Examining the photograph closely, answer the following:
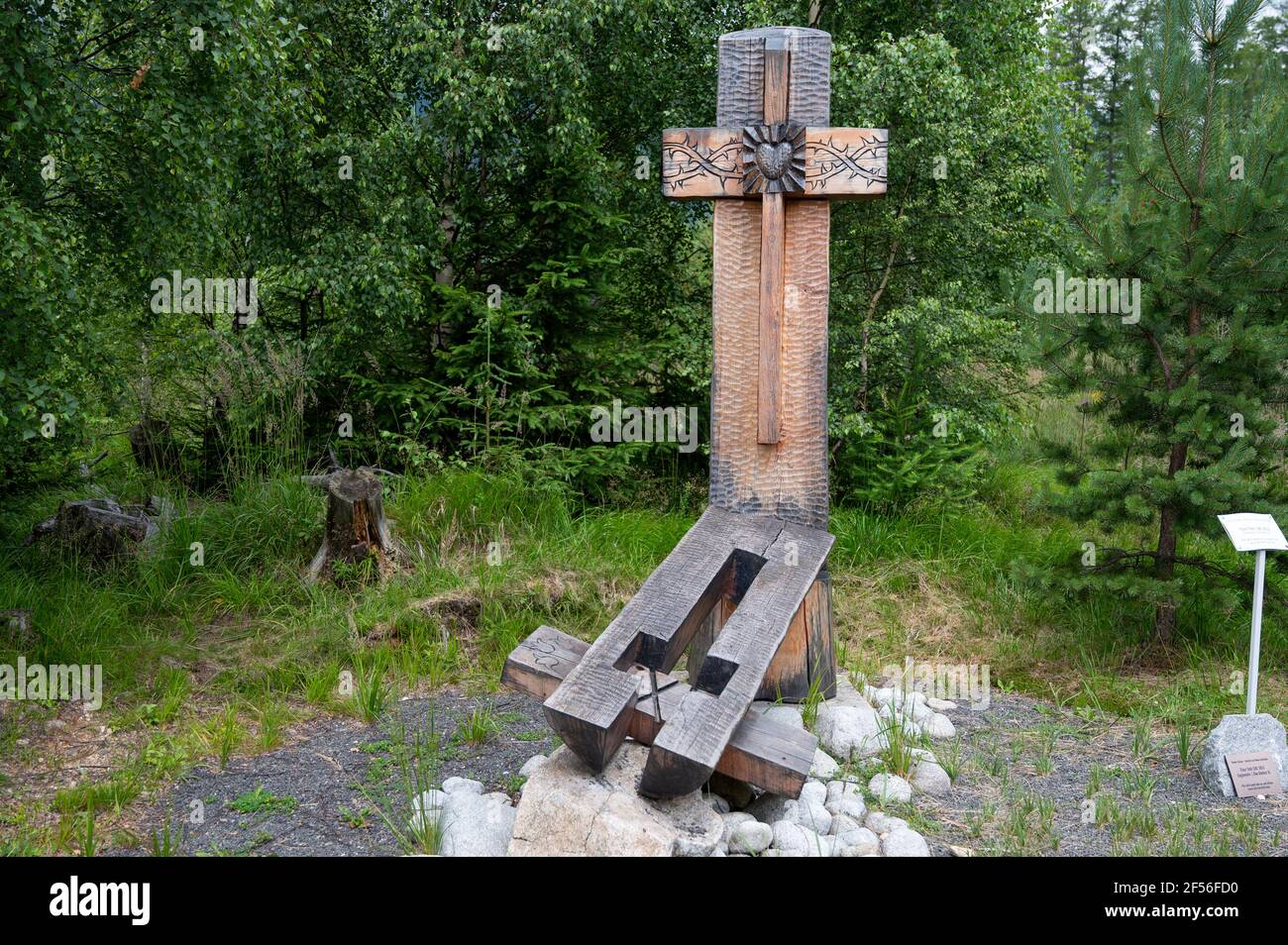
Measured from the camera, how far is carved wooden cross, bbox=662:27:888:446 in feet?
13.9

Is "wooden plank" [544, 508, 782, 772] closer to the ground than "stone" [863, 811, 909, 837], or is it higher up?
higher up

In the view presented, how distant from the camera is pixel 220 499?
6.84 meters

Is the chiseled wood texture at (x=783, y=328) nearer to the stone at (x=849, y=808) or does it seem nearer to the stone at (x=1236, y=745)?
the stone at (x=849, y=808)

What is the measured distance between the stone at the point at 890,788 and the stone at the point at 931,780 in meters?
0.06

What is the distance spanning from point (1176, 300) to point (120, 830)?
16.3 ft

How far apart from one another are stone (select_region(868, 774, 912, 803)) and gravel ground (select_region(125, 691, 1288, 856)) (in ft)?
0.22

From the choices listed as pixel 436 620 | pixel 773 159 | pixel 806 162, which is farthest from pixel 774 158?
pixel 436 620

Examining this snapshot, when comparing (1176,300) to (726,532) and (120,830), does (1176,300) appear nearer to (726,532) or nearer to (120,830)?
(726,532)

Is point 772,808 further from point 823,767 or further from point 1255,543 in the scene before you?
point 1255,543

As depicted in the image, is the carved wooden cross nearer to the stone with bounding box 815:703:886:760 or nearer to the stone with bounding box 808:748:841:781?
the stone with bounding box 815:703:886:760

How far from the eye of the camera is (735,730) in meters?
3.31

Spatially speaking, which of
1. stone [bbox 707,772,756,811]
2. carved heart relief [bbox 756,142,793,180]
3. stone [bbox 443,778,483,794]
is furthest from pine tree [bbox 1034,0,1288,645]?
stone [bbox 443,778,483,794]

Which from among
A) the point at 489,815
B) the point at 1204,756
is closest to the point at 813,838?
the point at 489,815

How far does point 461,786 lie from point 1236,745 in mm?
2837
